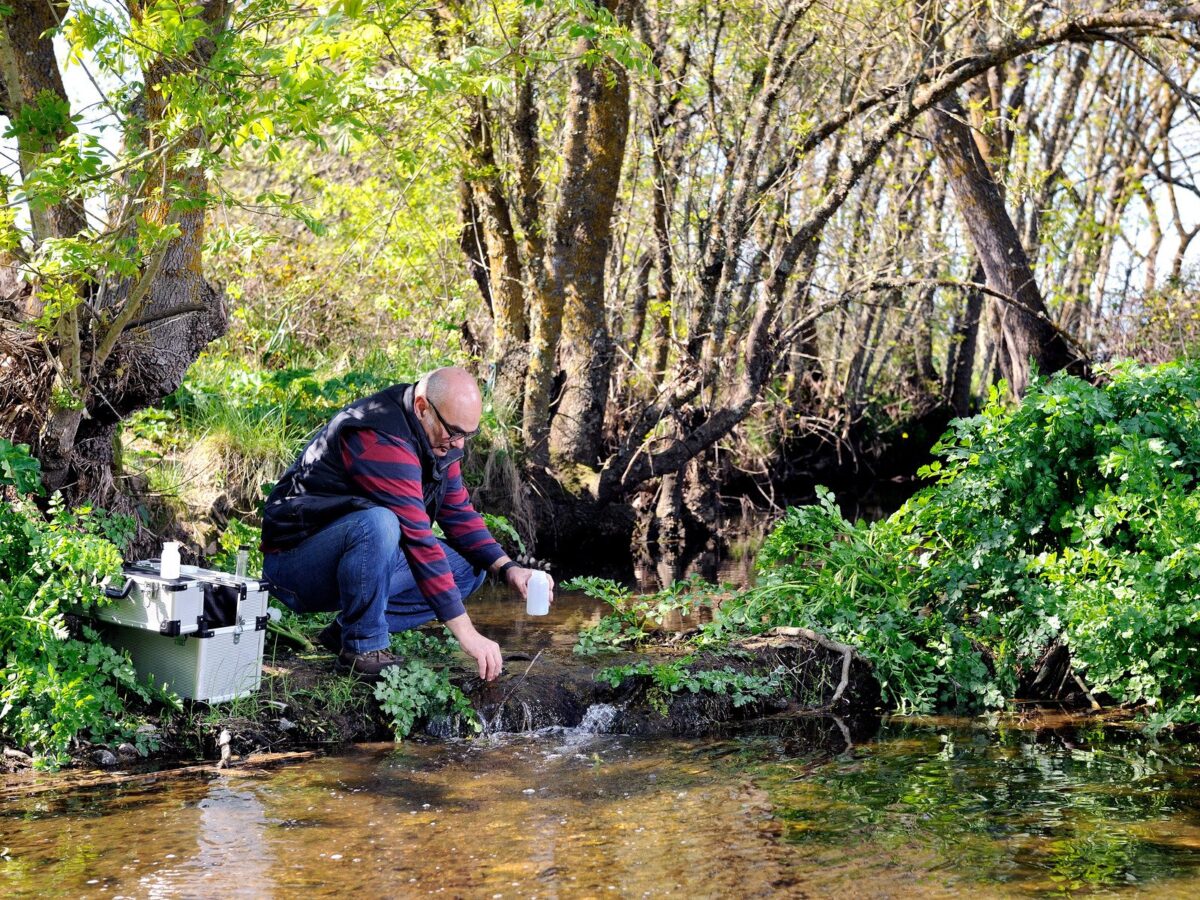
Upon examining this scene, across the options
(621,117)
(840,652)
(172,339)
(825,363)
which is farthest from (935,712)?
(825,363)

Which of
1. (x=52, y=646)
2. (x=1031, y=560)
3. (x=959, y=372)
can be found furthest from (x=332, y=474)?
(x=959, y=372)

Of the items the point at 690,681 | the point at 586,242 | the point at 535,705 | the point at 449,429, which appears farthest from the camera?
the point at 586,242

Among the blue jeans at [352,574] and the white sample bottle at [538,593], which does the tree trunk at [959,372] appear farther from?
the blue jeans at [352,574]

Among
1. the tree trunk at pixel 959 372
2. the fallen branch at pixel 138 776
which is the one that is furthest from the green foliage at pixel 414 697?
the tree trunk at pixel 959 372

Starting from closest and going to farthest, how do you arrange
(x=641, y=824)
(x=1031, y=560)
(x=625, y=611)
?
(x=641, y=824), (x=1031, y=560), (x=625, y=611)

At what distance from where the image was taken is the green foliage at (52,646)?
16.0 feet

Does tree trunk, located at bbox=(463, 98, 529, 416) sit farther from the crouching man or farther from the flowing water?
the flowing water

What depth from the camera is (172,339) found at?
680cm

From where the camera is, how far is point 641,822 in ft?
15.1

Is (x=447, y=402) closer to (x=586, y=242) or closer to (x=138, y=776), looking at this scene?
(x=138, y=776)

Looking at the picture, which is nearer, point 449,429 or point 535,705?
point 449,429

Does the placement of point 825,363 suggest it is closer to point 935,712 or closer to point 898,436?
point 898,436

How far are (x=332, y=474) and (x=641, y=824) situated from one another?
7.16 feet

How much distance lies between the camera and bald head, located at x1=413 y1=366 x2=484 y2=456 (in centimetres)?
560
